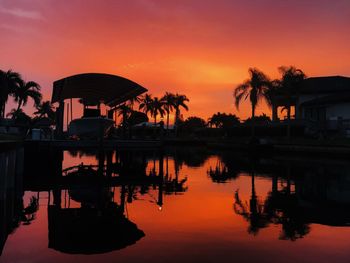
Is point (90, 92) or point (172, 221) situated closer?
point (172, 221)

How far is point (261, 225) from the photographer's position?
11.2 m

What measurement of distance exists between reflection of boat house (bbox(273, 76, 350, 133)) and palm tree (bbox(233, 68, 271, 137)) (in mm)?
2594

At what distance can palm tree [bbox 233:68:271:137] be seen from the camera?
58.2 m

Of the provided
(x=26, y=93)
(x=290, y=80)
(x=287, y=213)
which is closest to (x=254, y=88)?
(x=290, y=80)

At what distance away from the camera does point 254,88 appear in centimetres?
5856

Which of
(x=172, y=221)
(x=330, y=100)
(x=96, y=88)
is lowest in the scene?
(x=172, y=221)

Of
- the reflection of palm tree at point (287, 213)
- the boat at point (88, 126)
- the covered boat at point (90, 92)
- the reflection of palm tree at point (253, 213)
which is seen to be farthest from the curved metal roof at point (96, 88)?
the reflection of palm tree at point (287, 213)

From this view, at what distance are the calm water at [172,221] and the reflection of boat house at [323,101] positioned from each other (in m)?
31.4

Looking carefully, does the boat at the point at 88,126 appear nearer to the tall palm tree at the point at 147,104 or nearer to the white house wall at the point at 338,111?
the white house wall at the point at 338,111

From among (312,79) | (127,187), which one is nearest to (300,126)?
(312,79)

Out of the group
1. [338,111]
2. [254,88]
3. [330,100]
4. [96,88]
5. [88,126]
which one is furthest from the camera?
[254,88]

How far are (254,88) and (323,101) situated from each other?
35.3 ft

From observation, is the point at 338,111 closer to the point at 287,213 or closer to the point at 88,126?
the point at 88,126

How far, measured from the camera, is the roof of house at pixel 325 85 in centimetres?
5784
